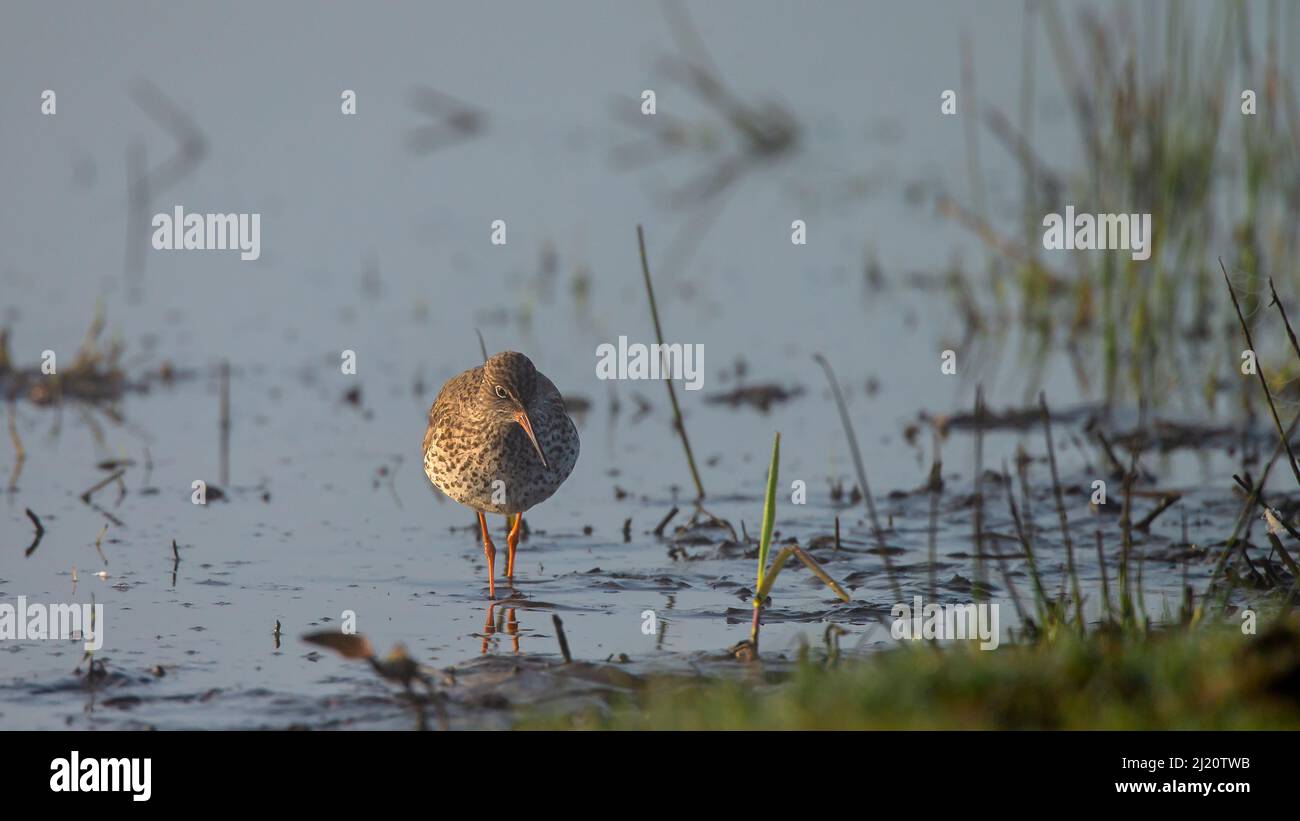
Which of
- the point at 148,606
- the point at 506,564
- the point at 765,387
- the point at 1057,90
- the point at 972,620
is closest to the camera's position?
the point at 972,620

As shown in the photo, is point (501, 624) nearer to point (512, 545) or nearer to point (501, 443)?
point (512, 545)

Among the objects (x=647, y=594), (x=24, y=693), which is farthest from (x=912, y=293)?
(x=24, y=693)

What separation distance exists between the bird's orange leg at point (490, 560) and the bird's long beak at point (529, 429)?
0.49 m

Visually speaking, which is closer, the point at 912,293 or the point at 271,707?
the point at 271,707

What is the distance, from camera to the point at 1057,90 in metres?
20.6

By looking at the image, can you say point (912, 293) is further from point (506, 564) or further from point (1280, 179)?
point (506, 564)

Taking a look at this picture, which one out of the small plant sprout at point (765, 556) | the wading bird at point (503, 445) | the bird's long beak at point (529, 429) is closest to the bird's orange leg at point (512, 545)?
the wading bird at point (503, 445)

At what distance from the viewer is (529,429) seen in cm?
826

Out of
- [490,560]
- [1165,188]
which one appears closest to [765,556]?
[490,560]

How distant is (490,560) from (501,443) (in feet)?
1.92

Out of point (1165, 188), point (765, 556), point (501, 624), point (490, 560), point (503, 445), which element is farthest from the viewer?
point (1165, 188)

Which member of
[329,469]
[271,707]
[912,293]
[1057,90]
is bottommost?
[271,707]

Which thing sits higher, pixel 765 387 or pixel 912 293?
pixel 912 293

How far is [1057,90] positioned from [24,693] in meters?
17.0
